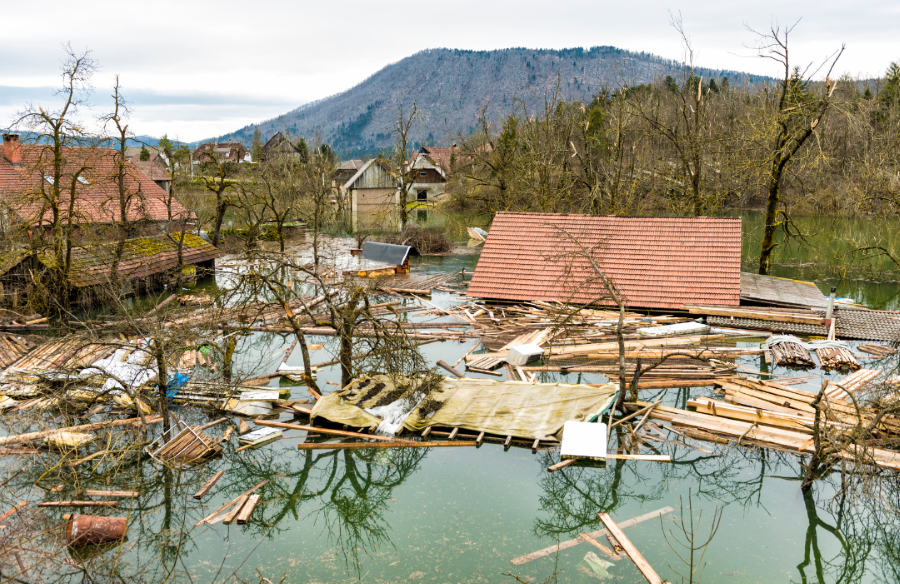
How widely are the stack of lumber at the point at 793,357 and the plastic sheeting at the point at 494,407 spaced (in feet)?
19.1


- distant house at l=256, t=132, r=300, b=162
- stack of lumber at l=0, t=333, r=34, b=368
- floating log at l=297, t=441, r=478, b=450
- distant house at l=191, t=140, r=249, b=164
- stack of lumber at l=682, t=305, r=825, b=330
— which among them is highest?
distant house at l=256, t=132, r=300, b=162

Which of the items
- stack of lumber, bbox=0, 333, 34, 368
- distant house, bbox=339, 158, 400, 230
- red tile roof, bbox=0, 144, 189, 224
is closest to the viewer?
stack of lumber, bbox=0, 333, 34, 368

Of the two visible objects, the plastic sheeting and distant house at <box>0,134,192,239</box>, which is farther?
distant house at <box>0,134,192,239</box>

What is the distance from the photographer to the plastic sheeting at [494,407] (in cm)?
1175

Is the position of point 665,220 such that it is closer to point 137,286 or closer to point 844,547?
point 844,547

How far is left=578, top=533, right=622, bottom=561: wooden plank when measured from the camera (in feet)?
27.7

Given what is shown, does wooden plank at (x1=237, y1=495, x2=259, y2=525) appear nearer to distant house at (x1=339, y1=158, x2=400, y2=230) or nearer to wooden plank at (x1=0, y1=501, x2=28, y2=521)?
wooden plank at (x1=0, y1=501, x2=28, y2=521)

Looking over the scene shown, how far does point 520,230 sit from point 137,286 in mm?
14996

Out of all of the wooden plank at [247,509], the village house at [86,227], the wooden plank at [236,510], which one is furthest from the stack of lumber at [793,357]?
the village house at [86,227]

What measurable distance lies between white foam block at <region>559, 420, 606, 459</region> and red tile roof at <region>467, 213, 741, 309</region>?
27.8 feet

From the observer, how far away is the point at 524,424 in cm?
1177

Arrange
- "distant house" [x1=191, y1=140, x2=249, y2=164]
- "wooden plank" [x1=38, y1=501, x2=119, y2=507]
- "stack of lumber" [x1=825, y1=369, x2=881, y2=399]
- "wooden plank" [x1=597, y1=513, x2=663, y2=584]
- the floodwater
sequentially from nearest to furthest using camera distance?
1. "wooden plank" [x1=597, y1=513, x2=663, y2=584]
2. the floodwater
3. "wooden plank" [x1=38, y1=501, x2=119, y2=507]
4. "stack of lumber" [x1=825, y1=369, x2=881, y2=399]
5. "distant house" [x1=191, y1=140, x2=249, y2=164]

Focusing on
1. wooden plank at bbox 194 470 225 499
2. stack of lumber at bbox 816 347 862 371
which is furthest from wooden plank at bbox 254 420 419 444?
stack of lumber at bbox 816 347 862 371

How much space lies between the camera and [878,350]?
52.8 ft
